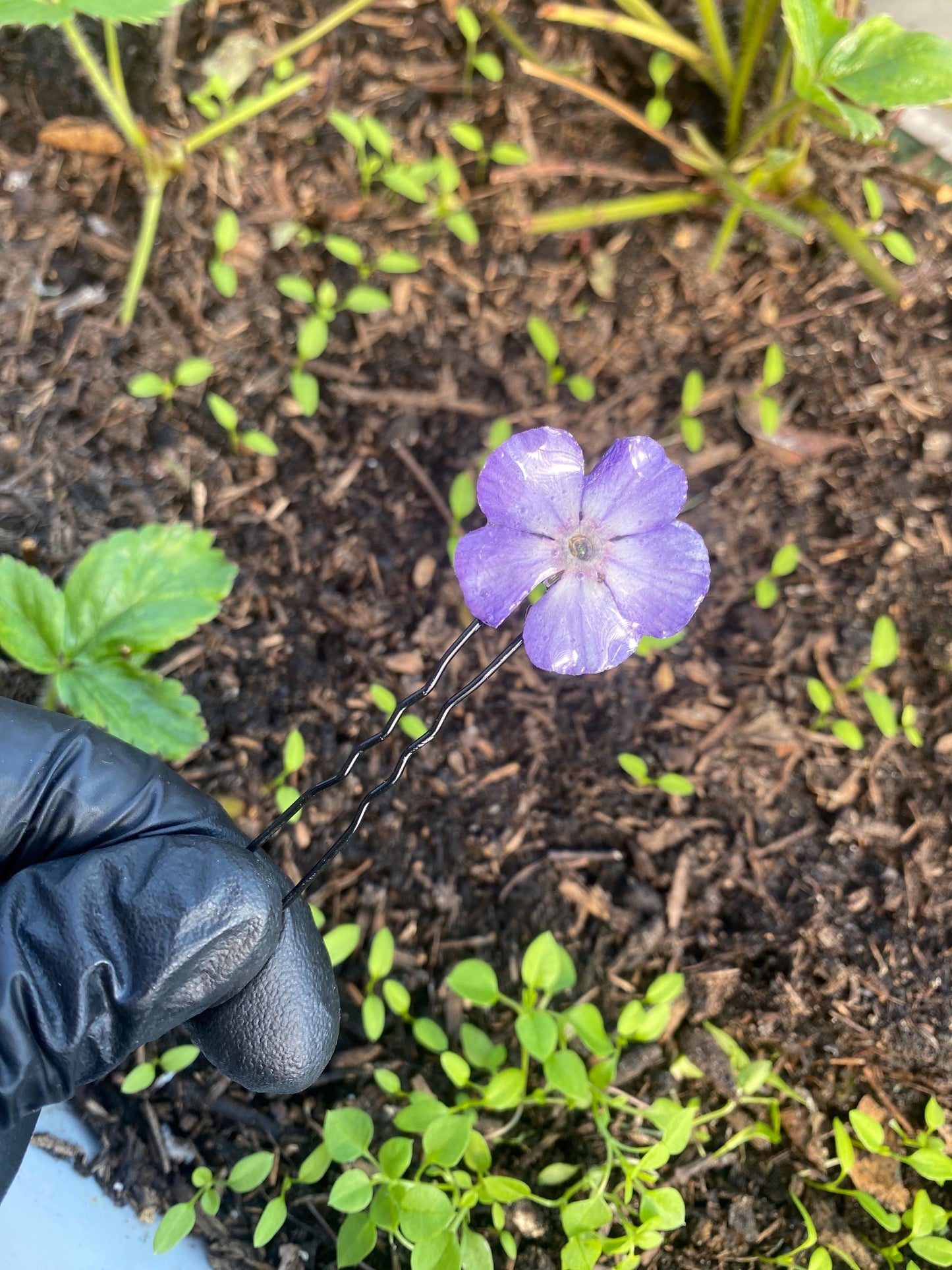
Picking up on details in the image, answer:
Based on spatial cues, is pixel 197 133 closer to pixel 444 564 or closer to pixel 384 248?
pixel 384 248

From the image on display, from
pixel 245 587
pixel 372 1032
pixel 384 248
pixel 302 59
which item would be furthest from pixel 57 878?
pixel 302 59

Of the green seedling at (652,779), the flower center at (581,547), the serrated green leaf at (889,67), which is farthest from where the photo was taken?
the green seedling at (652,779)

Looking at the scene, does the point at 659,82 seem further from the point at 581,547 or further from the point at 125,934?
the point at 125,934

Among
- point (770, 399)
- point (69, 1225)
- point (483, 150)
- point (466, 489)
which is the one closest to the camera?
point (69, 1225)

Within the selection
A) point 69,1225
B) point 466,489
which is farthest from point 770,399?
point 69,1225

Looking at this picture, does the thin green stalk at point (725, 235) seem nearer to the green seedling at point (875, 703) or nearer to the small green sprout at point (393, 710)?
the green seedling at point (875, 703)

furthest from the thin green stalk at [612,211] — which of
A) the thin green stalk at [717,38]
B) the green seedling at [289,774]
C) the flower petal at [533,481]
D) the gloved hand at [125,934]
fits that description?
the gloved hand at [125,934]
